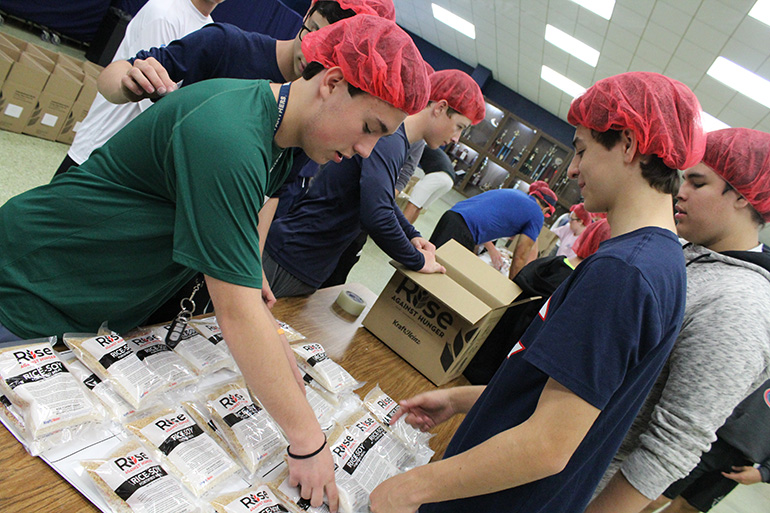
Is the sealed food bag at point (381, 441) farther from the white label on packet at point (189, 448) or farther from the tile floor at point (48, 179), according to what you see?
the tile floor at point (48, 179)

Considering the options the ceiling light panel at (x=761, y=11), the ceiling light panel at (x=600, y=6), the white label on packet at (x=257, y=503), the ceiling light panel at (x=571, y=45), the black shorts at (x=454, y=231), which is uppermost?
the ceiling light panel at (x=600, y=6)

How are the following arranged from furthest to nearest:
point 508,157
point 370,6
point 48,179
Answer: point 508,157, point 48,179, point 370,6

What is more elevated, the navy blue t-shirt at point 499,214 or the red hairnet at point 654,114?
the red hairnet at point 654,114

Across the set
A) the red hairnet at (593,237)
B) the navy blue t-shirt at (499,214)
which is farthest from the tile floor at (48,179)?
the red hairnet at (593,237)

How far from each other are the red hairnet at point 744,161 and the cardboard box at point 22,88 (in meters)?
4.10

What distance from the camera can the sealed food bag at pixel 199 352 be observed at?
3.29 feet

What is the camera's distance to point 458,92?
2.08 m

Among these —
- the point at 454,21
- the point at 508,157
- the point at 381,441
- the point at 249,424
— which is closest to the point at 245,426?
the point at 249,424

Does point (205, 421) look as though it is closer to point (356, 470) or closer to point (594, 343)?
point (356, 470)

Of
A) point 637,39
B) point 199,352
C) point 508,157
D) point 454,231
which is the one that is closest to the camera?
point 199,352

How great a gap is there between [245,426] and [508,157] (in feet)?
35.5

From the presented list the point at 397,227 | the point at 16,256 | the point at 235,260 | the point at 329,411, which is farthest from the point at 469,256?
the point at 16,256

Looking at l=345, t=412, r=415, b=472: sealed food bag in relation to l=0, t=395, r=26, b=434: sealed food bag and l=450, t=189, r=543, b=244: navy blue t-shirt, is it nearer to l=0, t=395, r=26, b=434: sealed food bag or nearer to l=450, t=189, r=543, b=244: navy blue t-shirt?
l=0, t=395, r=26, b=434: sealed food bag

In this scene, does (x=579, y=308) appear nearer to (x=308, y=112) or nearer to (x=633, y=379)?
(x=633, y=379)
